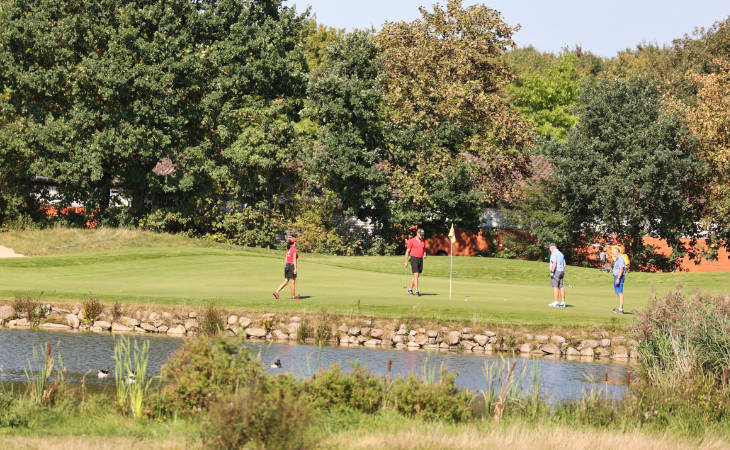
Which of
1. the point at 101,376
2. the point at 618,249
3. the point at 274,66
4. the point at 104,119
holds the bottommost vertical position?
the point at 101,376

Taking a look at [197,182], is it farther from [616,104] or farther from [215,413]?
[215,413]

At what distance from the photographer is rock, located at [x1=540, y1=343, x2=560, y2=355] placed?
76.3 ft

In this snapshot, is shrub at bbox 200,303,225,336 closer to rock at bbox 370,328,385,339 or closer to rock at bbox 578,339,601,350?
rock at bbox 370,328,385,339

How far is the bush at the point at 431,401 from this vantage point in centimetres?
1406

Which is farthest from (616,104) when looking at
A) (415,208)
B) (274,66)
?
(274,66)

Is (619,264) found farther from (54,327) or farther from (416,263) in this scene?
(54,327)

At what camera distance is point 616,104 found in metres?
51.4

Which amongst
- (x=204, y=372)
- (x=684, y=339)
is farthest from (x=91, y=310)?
(x=684, y=339)

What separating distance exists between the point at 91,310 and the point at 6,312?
7.94ft

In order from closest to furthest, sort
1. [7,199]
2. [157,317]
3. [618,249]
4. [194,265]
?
[157,317] < [618,249] < [194,265] < [7,199]

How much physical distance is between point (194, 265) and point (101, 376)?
69.2 feet

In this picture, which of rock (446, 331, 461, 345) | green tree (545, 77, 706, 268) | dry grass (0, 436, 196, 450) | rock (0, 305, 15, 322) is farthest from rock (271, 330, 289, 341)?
green tree (545, 77, 706, 268)

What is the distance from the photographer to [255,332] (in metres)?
→ 23.9

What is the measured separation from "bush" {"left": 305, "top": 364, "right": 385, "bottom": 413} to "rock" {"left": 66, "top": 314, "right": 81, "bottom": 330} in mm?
12289
